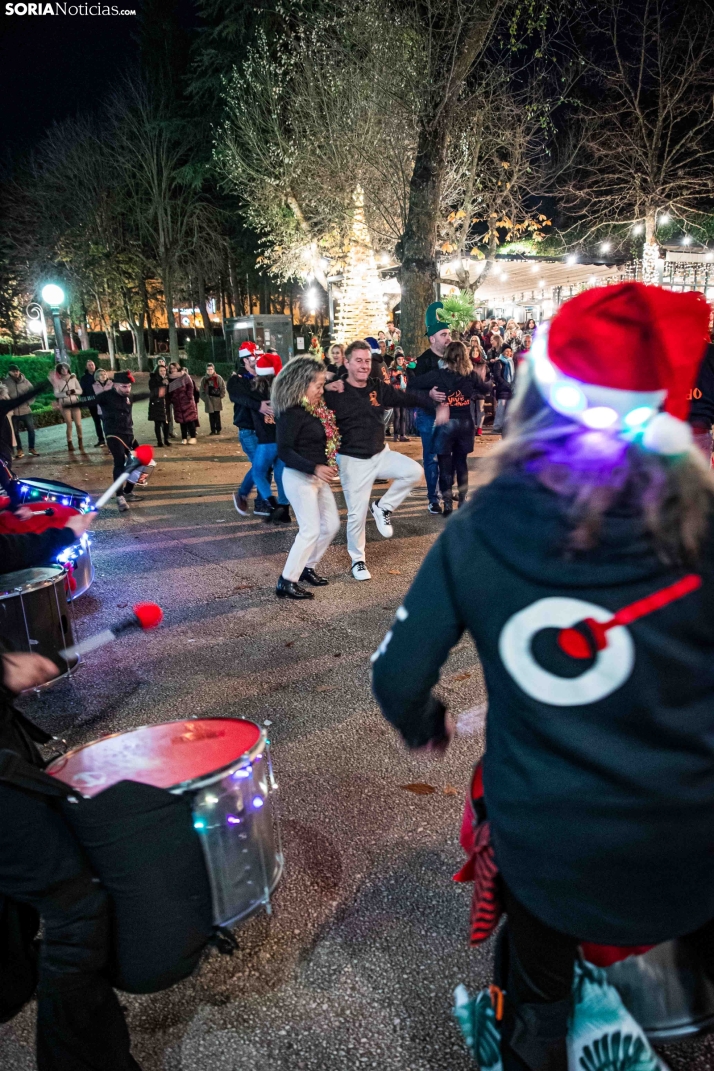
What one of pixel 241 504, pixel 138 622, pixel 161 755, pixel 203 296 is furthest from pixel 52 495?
pixel 203 296

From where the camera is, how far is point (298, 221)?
25.0 metres

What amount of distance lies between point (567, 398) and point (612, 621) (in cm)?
44

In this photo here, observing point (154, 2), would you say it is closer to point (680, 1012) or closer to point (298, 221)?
point (298, 221)

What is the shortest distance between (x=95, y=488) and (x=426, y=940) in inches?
394

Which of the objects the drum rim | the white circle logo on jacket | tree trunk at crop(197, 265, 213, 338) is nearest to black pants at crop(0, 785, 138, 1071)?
the white circle logo on jacket

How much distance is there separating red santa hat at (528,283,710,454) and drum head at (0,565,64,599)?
4191mm

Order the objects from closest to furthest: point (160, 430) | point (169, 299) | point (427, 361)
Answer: point (427, 361), point (160, 430), point (169, 299)

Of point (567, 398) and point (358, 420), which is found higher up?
point (567, 398)

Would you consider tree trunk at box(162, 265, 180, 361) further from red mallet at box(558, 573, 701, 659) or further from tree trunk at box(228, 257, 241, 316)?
red mallet at box(558, 573, 701, 659)

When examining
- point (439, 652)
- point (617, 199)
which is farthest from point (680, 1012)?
point (617, 199)

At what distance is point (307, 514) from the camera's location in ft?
20.2

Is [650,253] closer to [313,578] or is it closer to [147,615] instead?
[313,578]

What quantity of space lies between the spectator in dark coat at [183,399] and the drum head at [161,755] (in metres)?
13.2

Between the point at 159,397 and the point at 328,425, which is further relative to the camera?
the point at 159,397
